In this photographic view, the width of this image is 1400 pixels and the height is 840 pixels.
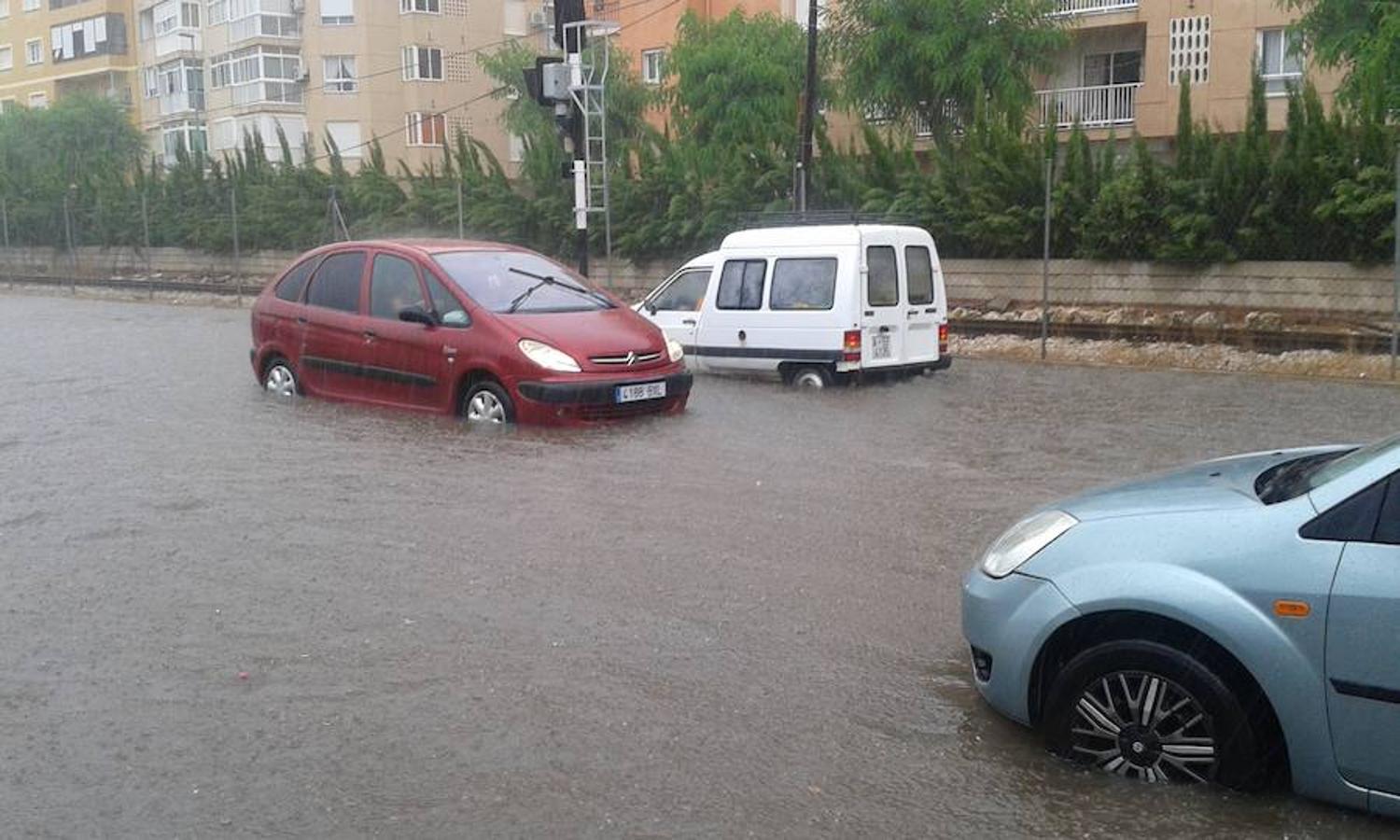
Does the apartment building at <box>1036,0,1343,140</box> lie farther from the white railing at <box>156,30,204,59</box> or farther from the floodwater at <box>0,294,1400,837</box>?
the white railing at <box>156,30,204,59</box>

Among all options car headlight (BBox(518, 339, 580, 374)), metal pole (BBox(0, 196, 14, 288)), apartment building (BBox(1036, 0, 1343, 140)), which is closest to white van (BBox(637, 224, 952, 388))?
car headlight (BBox(518, 339, 580, 374))

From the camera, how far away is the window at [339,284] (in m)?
12.3

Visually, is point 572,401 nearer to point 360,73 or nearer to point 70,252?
point 70,252

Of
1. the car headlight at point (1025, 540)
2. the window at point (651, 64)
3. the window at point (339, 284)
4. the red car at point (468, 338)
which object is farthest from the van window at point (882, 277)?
the window at point (651, 64)

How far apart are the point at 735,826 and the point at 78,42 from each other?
75943 mm

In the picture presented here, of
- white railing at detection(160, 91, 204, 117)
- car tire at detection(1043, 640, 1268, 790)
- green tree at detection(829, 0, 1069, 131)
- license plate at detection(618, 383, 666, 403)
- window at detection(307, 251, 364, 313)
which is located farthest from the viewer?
Answer: white railing at detection(160, 91, 204, 117)

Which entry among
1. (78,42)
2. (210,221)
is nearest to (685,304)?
(210,221)

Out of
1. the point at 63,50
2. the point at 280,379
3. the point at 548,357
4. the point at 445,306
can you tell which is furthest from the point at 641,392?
the point at 63,50

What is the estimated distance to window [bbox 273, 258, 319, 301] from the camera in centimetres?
1284

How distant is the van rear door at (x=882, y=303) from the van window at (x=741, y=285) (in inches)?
44.6

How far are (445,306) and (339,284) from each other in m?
1.46

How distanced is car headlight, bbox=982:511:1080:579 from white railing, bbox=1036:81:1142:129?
29723 millimetres

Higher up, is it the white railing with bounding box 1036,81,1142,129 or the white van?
the white railing with bounding box 1036,81,1142,129

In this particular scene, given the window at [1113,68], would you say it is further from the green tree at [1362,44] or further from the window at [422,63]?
the window at [422,63]
